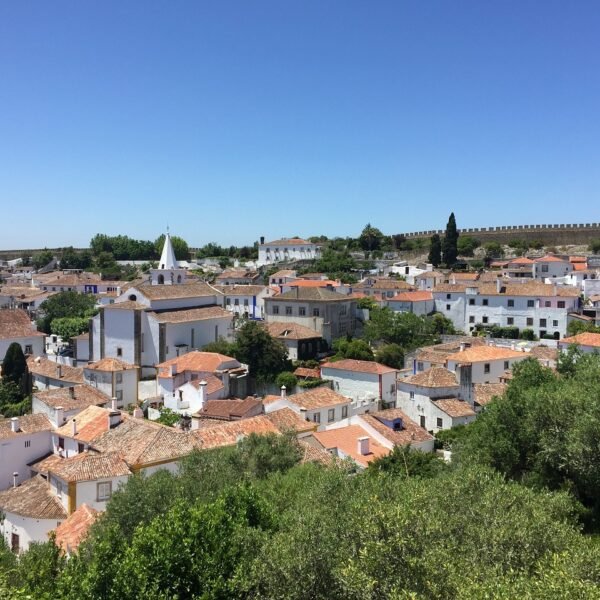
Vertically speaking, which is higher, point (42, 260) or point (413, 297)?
point (42, 260)

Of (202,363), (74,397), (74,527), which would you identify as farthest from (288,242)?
(74,527)

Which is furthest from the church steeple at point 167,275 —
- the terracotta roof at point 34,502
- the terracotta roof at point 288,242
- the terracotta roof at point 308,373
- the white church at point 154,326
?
the terracotta roof at point 288,242

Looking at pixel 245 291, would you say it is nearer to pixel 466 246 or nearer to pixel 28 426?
pixel 466 246

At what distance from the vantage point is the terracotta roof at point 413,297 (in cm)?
5725

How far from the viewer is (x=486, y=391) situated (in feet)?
117

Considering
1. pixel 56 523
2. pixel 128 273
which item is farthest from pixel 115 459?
pixel 128 273

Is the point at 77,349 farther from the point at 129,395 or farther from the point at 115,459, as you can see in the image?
the point at 115,459

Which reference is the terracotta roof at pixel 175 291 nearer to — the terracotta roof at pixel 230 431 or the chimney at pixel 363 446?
the terracotta roof at pixel 230 431

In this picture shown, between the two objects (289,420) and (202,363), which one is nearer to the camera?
(289,420)

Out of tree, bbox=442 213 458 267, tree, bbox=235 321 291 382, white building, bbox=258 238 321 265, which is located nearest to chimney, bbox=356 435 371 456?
tree, bbox=235 321 291 382

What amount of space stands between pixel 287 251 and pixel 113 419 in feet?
228

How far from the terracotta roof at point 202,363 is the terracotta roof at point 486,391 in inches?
570

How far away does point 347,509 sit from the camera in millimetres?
12953

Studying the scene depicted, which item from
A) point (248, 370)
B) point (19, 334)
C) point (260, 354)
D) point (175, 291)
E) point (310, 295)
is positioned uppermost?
point (175, 291)
